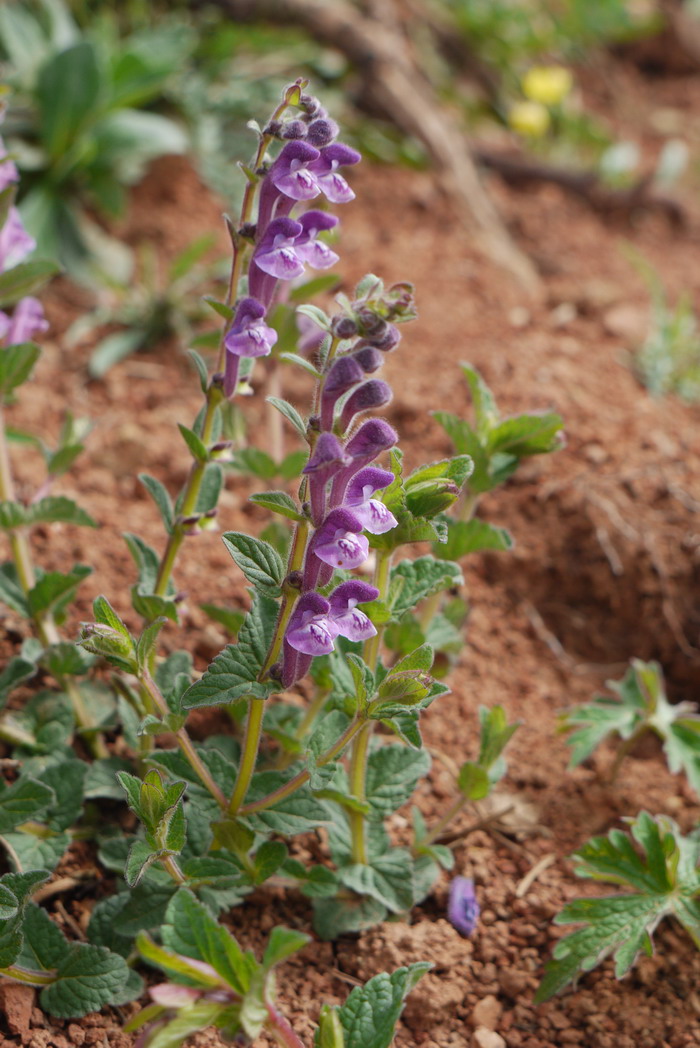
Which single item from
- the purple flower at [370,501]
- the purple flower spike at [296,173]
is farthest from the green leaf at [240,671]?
the purple flower spike at [296,173]

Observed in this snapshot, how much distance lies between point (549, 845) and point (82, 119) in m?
2.87

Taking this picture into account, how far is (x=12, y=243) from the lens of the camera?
2.17 meters

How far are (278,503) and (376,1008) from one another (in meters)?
0.80

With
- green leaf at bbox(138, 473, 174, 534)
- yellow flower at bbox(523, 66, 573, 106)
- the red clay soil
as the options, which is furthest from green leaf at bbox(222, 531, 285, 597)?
yellow flower at bbox(523, 66, 573, 106)

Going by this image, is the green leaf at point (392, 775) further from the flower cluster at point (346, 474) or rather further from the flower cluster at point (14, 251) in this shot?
the flower cluster at point (14, 251)

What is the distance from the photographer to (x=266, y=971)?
1.42 metres

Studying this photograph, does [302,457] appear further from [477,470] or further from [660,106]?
[660,106]

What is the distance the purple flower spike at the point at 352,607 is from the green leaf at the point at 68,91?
2.71 meters

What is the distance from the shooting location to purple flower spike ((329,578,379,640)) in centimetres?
162

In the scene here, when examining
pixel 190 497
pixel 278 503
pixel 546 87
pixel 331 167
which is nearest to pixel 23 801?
pixel 190 497

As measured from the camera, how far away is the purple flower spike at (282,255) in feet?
5.57

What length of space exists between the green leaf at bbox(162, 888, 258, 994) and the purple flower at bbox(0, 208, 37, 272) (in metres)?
1.30

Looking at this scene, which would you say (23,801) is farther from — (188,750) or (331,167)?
(331,167)

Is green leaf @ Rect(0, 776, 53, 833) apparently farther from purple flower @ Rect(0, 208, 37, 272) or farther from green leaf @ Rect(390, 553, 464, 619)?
purple flower @ Rect(0, 208, 37, 272)
